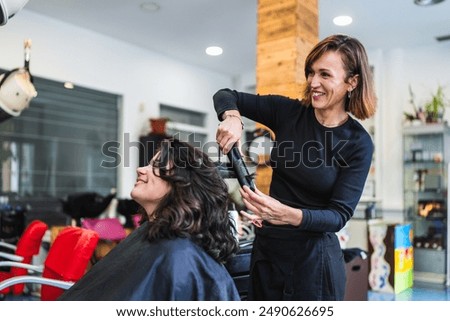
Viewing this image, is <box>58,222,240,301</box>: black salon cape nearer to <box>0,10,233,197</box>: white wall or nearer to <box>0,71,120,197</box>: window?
<box>0,10,233,197</box>: white wall

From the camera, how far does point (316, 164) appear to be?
1.10m

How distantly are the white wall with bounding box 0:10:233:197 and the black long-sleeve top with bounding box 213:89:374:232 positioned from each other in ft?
8.13

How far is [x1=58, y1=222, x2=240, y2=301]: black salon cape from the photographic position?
1.02 m

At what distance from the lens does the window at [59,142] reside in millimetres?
3641

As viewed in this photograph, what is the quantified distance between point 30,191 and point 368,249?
2.88m

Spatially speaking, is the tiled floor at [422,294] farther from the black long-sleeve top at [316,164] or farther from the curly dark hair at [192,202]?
the curly dark hair at [192,202]

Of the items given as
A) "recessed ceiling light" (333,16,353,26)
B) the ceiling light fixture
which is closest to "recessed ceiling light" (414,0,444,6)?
the ceiling light fixture

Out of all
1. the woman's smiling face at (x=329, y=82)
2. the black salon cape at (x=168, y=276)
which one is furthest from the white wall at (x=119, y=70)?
the woman's smiling face at (x=329, y=82)

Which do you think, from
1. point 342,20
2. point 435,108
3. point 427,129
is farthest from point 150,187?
point 427,129

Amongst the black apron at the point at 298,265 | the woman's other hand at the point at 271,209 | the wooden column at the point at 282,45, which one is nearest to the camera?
the woman's other hand at the point at 271,209

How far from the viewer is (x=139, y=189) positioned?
3.77 feet
